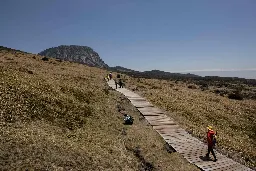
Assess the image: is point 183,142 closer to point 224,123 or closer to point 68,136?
point 68,136

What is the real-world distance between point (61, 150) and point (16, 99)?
8797 mm

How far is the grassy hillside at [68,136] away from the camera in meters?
15.1

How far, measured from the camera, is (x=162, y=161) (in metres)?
18.6

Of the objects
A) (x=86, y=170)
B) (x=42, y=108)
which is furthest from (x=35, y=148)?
(x=42, y=108)

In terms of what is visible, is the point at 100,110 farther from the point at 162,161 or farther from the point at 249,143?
the point at 249,143

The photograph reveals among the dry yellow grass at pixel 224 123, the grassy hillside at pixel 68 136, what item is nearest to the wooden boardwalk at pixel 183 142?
the grassy hillside at pixel 68 136

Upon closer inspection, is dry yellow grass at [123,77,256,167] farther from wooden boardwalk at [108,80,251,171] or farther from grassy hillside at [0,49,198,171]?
grassy hillside at [0,49,198,171]

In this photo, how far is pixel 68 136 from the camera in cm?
1911

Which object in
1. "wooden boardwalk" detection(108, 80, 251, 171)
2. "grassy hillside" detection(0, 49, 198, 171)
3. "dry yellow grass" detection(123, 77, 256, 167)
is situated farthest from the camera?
"dry yellow grass" detection(123, 77, 256, 167)

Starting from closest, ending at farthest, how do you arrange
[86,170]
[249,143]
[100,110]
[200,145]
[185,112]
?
[86,170] < [200,145] < [100,110] < [249,143] < [185,112]

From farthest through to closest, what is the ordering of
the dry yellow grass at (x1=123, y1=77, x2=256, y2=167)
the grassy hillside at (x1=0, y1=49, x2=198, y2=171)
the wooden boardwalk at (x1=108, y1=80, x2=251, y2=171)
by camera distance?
the dry yellow grass at (x1=123, y1=77, x2=256, y2=167) → the wooden boardwalk at (x1=108, y1=80, x2=251, y2=171) → the grassy hillside at (x1=0, y1=49, x2=198, y2=171)

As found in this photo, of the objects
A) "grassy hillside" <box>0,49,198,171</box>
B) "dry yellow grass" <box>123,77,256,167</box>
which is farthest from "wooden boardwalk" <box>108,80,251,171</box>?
"dry yellow grass" <box>123,77,256,167</box>

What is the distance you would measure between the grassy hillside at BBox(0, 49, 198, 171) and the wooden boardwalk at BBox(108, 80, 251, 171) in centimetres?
76

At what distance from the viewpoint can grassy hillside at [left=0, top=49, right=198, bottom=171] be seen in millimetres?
15109
